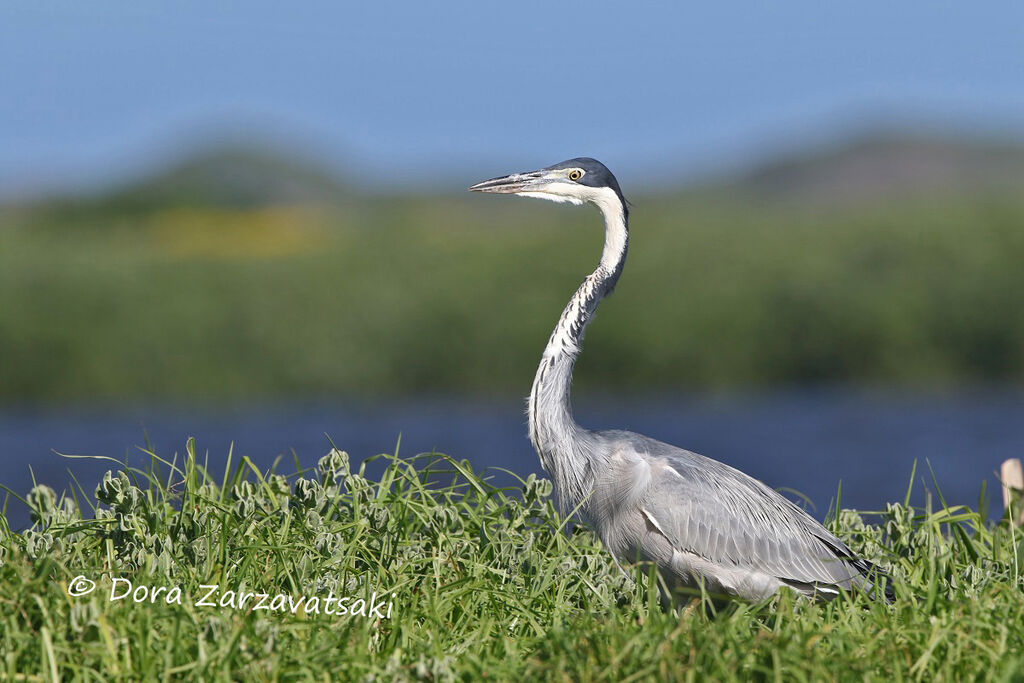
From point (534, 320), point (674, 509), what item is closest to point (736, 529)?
point (674, 509)

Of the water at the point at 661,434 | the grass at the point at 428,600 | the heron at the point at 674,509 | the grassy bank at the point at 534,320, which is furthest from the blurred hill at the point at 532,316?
the heron at the point at 674,509

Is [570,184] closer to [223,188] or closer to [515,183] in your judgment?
[515,183]

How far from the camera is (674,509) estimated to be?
5.26 m

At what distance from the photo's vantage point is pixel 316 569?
15.8ft

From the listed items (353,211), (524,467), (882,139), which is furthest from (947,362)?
(882,139)

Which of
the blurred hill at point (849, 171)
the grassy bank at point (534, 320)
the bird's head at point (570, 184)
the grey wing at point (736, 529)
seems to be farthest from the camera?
the blurred hill at point (849, 171)

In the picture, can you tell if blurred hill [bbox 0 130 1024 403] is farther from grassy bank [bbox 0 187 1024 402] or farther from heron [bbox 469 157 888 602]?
heron [bbox 469 157 888 602]

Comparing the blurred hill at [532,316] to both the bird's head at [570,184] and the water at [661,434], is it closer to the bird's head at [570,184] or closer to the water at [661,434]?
the water at [661,434]

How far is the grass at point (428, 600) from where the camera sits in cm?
384

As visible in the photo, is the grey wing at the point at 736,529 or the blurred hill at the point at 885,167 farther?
the blurred hill at the point at 885,167

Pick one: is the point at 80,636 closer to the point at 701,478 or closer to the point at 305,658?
the point at 305,658

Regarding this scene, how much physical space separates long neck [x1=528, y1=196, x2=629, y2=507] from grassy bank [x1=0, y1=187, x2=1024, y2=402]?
41.1ft

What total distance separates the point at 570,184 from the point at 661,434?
10.5m

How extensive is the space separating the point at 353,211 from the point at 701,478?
52117mm
